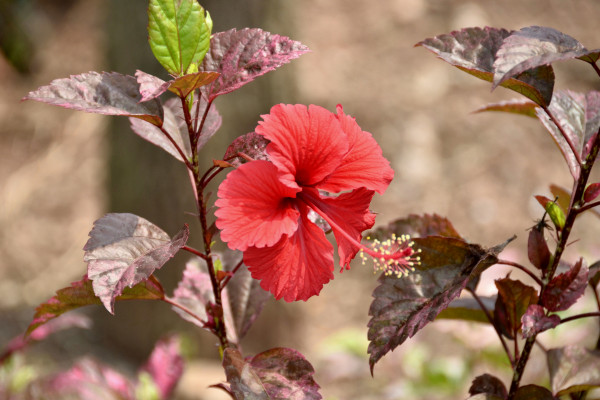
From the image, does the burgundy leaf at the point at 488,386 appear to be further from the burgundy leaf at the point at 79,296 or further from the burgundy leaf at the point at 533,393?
the burgundy leaf at the point at 79,296

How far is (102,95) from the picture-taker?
0.65 metres

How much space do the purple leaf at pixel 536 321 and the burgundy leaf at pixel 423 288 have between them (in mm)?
69

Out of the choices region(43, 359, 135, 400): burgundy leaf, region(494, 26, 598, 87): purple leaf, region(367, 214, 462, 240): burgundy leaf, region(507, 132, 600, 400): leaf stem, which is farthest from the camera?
region(43, 359, 135, 400): burgundy leaf

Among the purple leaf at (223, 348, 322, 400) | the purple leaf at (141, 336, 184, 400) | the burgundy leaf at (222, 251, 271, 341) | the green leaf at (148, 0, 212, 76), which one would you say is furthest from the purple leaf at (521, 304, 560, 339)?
the purple leaf at (141, 336, 184, 400)

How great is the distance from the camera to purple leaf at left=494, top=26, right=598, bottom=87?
58cm

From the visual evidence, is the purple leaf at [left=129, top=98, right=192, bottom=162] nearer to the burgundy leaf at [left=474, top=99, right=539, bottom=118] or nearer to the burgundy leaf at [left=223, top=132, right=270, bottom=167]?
the burgundy leaf at [left=223, top=132, right=270, bottom=167]

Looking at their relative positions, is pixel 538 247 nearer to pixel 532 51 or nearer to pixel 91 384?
pixel 532 51

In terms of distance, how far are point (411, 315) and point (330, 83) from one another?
8.94 feet

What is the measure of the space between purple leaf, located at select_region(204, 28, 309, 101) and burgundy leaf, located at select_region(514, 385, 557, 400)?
1.58ft

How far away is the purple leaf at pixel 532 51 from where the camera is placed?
58cm

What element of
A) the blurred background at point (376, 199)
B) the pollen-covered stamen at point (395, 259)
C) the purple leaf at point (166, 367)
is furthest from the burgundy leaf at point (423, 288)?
the blurred background at point (376, 199)

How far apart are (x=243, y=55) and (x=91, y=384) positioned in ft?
2.55

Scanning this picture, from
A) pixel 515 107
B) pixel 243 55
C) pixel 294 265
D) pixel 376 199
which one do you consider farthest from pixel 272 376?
pixel 376 199

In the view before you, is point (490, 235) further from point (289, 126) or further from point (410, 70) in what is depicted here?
point (289, 126)
